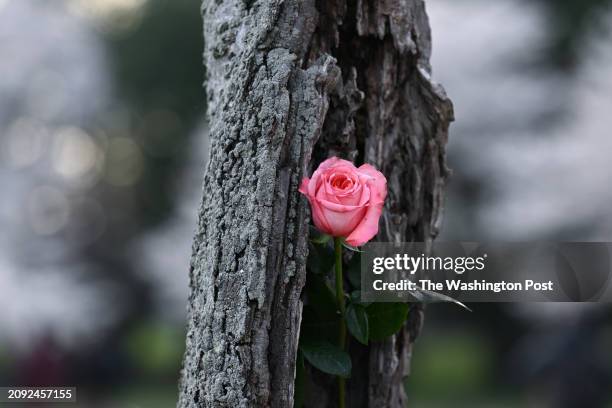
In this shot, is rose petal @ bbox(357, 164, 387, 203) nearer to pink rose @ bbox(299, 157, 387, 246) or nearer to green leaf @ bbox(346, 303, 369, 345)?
pink rose @ bbox(299, 157, 387, 246)

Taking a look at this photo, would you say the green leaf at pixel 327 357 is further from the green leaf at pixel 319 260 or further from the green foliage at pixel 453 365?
the green foliage at pixel 453 365

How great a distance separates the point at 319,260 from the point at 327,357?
0.11 m

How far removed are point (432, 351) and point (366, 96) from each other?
3.77 metres

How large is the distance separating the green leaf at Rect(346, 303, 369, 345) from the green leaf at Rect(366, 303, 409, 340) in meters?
0.02

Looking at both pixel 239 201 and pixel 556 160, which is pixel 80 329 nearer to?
pixel 556 160

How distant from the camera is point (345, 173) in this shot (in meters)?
0.73

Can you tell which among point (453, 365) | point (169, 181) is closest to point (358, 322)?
point (453, 365)

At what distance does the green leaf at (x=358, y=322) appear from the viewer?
0.76 m

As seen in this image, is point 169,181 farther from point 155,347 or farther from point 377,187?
point 377,187

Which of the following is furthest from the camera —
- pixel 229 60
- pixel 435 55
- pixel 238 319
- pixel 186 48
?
pixel 186 48

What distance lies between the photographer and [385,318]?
0.80 m

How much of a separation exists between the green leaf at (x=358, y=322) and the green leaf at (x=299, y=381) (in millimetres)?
67

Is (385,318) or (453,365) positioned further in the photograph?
(453,365)

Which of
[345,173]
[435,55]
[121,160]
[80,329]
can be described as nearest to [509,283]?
[345,173]
